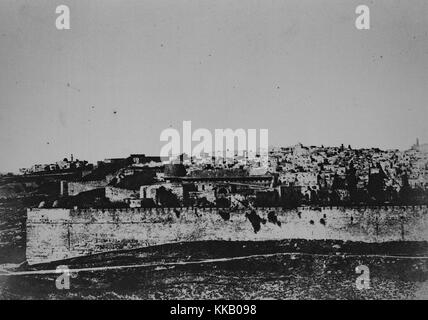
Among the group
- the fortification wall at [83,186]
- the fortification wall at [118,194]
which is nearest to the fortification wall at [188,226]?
the fortification wall at [83,186]

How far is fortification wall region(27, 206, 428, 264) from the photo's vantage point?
1045cm

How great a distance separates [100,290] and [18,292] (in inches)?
65.9

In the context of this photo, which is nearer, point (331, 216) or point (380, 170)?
point (331, 216)

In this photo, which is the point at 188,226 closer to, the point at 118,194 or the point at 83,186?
the point at 118,194

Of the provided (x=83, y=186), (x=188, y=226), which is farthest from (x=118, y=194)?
(x=188, y=226)

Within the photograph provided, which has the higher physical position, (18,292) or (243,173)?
(243,173)

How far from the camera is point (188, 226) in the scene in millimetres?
10828

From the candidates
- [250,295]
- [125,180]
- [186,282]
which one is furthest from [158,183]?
[250,295]

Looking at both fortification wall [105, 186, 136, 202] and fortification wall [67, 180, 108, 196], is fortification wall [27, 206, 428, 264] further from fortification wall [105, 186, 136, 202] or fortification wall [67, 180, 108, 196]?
fortification wall [105, 186, 136, 202]

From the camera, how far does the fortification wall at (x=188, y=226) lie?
10453mm

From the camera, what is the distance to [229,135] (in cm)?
914
